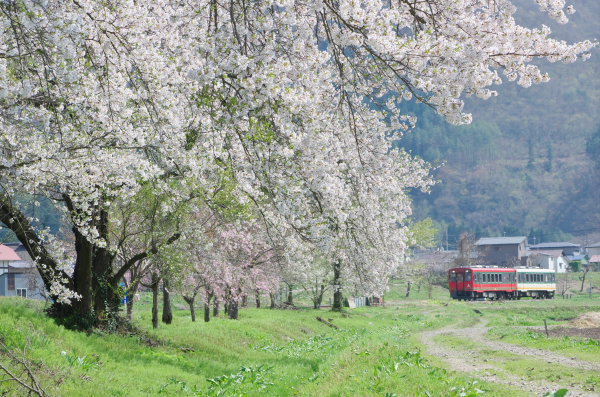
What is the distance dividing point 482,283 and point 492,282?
1.69m

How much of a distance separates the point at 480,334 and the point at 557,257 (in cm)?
13223

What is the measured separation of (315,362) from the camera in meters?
19.0

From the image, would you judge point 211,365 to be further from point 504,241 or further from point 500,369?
point 504,241

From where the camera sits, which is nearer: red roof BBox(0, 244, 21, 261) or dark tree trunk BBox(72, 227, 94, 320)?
dark tree trunk BBox(72, 227, 94, 320)

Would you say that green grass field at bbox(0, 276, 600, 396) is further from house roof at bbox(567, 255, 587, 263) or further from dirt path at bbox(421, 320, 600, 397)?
house roof at bbox(567, 255, 587, 263)

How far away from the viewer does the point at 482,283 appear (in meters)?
71.9

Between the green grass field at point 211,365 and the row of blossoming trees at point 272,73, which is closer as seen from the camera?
the row of blossoming trees at point 272,73

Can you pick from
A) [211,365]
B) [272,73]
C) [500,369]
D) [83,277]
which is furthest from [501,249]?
[272,73]

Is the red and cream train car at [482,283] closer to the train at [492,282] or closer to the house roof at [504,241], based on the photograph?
the train at [492,282]

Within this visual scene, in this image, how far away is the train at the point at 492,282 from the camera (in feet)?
235

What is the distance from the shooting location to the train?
7169cm

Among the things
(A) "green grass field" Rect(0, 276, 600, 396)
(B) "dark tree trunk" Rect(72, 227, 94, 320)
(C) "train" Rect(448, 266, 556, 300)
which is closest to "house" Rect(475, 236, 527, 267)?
(C) "train" Rect(448, 266, 556, 300)

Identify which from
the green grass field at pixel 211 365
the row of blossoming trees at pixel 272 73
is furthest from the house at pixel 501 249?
the row of blossoming trees at pixel 272 73

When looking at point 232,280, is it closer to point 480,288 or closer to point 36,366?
point 36,366
